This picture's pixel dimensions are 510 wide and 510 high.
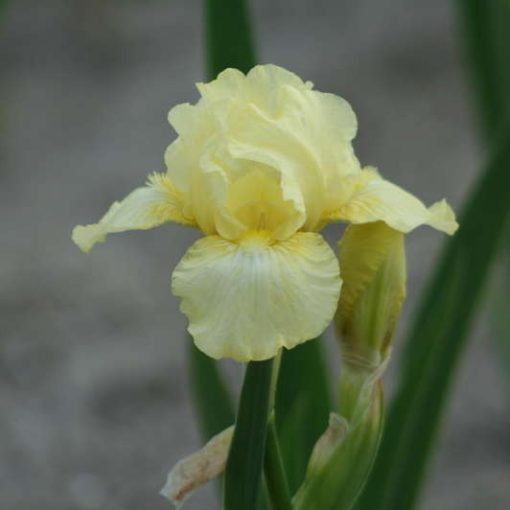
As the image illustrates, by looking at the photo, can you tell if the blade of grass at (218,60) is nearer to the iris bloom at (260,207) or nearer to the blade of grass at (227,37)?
the blade of grass at (227,37)

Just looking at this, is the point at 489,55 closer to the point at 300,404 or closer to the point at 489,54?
the point at 489,54

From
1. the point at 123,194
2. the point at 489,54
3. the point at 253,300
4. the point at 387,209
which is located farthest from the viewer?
the point at 123,194

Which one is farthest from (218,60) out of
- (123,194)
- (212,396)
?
(123,194)

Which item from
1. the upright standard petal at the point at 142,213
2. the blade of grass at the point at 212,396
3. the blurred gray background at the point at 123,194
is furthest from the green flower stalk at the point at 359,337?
the blurred gray background at the point at 123,194

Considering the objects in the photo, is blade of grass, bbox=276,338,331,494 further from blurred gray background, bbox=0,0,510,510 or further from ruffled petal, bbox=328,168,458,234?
blurred gray background, bbox=0,0,510,510

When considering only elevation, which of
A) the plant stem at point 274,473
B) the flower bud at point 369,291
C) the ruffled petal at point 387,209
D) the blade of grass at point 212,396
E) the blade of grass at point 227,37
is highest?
the blade of grass at point 227,37

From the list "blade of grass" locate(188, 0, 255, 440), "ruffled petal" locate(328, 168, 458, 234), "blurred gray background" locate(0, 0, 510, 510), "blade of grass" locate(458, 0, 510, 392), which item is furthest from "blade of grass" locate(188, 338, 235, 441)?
"blurred gray background" locate(0, 0, 510, 510)
